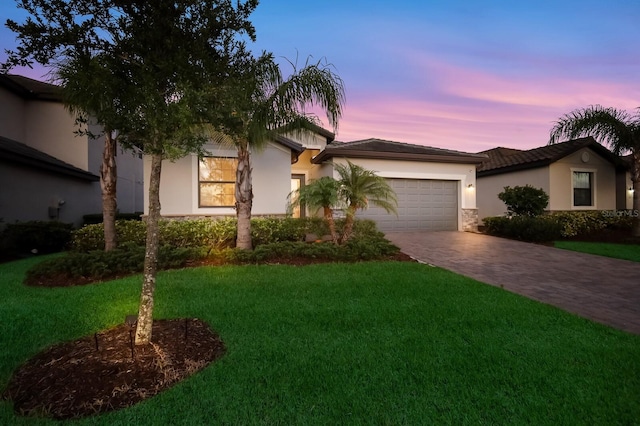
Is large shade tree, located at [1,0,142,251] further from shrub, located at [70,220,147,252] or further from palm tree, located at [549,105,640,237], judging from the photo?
palm tree, located at [549,105,640,237]

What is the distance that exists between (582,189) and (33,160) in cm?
2370

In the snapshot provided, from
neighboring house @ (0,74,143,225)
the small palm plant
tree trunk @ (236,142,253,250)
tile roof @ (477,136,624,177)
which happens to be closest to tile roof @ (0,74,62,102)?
neighboring house @ (0,74,143,225)

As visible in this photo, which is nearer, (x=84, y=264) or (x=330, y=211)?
(x=84, y=264)

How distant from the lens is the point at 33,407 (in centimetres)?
241

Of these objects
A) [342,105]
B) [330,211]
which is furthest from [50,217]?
[342,105]

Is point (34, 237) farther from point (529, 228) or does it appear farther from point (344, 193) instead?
point (529, 228)

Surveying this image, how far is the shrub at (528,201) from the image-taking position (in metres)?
13.6

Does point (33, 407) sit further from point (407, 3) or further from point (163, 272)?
point (407, 3)

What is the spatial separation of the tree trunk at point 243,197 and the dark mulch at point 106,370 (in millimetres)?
4496

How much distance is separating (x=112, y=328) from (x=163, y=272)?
10.2 ft

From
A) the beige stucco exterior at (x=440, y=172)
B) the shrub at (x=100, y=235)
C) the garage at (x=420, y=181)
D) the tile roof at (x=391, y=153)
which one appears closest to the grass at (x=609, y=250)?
the beige stucco exterior at (x=440, y=172)

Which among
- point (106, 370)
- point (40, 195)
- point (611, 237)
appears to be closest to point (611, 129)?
point (611, 237)

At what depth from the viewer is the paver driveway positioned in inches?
197

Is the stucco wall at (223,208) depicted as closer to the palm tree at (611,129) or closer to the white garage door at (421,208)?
the white garage door at (421,208)
